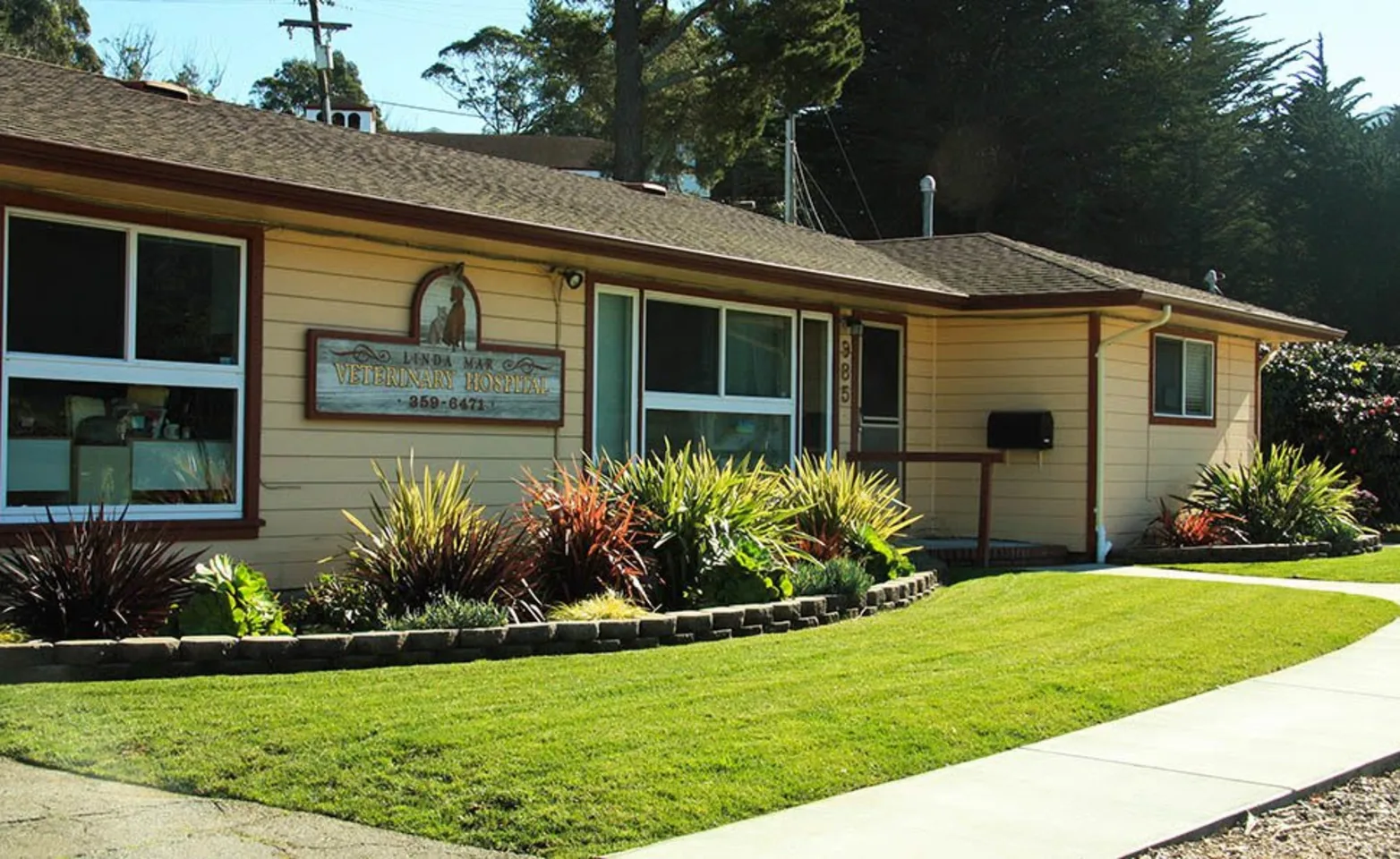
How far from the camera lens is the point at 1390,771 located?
7.11 meters

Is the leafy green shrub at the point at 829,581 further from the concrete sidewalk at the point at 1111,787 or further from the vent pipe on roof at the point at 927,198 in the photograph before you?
the vent pipe on roof at the point at 927,198

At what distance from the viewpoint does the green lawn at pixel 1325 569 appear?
14422 mm

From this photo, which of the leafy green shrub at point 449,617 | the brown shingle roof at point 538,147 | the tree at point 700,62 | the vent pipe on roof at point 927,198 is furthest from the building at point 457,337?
the brown shingle roof at point 538,147

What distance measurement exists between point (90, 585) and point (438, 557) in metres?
2.11

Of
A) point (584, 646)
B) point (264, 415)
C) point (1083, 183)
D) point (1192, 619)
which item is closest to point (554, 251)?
point (264, 415)

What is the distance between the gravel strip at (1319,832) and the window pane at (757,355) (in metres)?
8.31

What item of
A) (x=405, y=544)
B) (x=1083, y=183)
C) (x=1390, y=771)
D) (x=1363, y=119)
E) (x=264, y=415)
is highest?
(x=1363, y=119)

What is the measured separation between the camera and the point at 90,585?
825 centimetres

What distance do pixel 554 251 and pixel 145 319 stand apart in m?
3.58

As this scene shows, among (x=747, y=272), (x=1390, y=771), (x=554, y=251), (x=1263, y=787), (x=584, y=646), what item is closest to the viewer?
(x=1263, y=787)

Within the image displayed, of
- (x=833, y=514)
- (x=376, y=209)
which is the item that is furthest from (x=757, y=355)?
(x=376, y=209)

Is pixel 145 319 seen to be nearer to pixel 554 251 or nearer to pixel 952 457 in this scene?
pixel 554 251

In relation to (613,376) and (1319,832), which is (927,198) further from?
(1319,832)

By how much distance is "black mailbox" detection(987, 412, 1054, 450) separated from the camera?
16047mm
